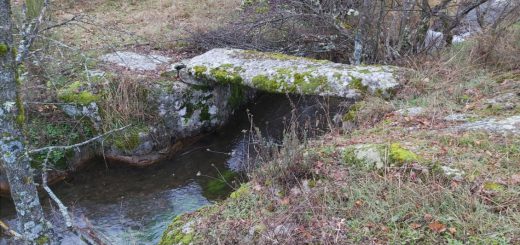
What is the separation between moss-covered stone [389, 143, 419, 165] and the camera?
145 inches

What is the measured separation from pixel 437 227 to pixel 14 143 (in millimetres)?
3081

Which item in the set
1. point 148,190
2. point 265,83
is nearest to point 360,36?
point 265,83

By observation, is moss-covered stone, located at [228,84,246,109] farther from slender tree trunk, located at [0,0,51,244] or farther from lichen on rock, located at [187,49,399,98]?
slender tree trunk, located at [0,0,51,244]

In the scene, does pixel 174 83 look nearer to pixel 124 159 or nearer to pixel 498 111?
pixel 124 159

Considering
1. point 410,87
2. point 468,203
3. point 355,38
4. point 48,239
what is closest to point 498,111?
point 410,87

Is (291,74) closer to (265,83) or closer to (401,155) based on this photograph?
(265,83)

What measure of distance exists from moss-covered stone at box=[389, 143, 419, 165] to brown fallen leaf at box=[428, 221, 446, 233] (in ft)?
2.61

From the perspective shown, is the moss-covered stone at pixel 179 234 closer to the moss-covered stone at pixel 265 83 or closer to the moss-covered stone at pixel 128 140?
the moss-covered stone at pixel 265 83

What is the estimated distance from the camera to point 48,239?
329cm

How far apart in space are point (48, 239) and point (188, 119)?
4.45 meters

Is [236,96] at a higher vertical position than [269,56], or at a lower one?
lower

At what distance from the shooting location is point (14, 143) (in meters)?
2.91

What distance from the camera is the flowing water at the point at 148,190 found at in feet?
18.6

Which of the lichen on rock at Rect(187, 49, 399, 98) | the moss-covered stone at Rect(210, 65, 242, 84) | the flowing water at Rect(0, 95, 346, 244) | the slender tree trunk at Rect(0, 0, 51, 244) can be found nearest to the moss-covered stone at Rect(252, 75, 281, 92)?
the lichen on rock at Rect(187, 49, 399, 98)
